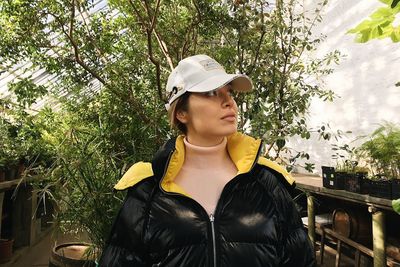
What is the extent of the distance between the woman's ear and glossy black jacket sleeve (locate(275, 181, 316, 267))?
0.36 meters

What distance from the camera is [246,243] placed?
1.06m

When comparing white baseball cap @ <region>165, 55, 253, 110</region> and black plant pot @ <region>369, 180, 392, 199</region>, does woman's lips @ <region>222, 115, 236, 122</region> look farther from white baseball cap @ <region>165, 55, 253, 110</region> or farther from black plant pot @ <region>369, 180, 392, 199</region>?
black plant pot @ <region>369, 180, 392, 199</region>

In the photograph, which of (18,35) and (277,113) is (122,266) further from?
(18,35)

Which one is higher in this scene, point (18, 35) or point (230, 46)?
point (18, 35)

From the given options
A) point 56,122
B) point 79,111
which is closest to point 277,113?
point 79,111

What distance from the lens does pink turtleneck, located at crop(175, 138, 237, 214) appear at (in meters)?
1.15

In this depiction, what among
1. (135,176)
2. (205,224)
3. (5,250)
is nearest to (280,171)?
(205,224)

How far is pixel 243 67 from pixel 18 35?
77.2 inches

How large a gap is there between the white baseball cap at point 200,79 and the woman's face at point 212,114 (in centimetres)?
3

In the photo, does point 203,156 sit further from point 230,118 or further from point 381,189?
point 381,189

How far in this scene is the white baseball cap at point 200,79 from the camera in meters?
1.17

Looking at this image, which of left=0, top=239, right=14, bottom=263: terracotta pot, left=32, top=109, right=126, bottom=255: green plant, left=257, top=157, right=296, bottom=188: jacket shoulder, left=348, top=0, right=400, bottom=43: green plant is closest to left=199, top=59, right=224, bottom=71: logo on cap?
left=257, top=157, right=296, bottom=188: jacket shoulder

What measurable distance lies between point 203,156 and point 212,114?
0.47ft

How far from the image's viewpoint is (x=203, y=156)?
1.23 meters
